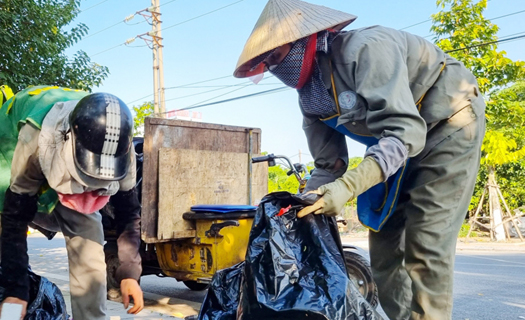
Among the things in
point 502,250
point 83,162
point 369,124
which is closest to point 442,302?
point 369,124

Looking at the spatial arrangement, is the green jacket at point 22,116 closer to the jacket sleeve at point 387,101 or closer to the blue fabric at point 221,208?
the jacket sleeve at point 387,101

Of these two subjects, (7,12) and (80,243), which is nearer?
(80,243)

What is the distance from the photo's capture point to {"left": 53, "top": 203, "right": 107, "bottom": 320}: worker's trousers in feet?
7.93

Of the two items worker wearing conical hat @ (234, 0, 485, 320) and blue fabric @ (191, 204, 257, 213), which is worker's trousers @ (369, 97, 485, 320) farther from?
blue fabric @ (191, 204, 257, 213)

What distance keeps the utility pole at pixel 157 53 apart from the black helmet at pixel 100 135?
1854 centimetres

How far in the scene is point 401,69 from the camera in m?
1.89

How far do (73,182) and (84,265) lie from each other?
557 millimetres

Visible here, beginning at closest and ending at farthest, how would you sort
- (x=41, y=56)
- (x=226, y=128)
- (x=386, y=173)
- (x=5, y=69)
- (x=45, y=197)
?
(x=386, y=173) < (x=45, y=197) < (x=226, y=128) < (x=5, y=69) < (x=41, y=56)

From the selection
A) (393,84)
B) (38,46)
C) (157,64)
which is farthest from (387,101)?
(157,64)

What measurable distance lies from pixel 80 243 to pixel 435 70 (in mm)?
1876

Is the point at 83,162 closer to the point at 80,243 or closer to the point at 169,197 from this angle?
the point at 80,243

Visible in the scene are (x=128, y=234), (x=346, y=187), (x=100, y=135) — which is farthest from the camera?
(x=128, y=234)

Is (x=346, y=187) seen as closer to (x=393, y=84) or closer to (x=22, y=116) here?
(x=393, y=84)

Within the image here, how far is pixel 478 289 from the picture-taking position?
5531mm
